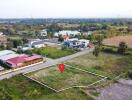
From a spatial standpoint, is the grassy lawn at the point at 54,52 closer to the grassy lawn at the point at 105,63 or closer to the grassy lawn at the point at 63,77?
the grassy lawn at the point at 105,63

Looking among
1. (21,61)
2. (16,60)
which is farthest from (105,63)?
(16,60)

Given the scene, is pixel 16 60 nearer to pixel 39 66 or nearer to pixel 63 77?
pixel 39 66

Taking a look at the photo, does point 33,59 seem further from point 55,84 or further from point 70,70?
point 55,84

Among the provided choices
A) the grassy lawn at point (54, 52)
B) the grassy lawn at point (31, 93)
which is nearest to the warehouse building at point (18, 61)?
the grassy lawn at point (54, 52)

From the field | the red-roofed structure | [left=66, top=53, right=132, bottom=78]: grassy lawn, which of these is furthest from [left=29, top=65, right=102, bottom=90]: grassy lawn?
the red-roofed structure

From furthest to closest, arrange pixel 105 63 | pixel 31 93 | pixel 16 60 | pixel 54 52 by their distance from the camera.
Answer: pixel 54 52 → pixel 105 63 → pixel 16 60 → pixel 31 93

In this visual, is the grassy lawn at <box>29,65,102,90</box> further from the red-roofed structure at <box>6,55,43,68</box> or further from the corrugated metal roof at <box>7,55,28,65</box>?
the corrugated metal roof at <box>7,55,28,65</box>
